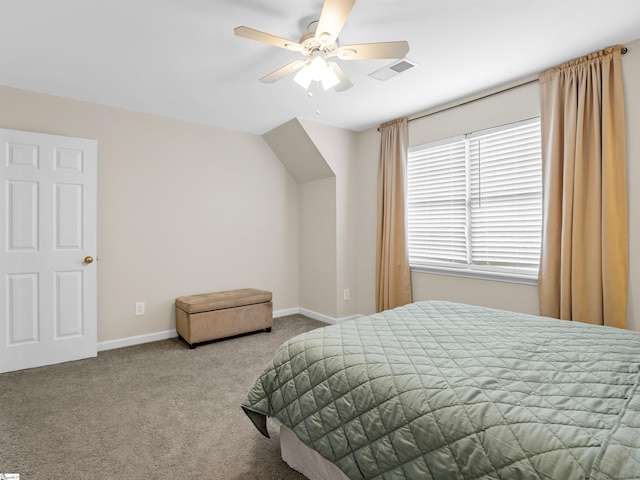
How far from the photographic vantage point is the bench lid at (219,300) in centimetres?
349

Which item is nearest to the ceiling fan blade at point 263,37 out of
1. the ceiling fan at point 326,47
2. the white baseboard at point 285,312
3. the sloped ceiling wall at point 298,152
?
the ceiling fan at point 326,47

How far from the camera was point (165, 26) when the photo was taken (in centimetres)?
211

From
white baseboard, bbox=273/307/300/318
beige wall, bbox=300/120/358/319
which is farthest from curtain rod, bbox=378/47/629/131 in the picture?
white baseboard, bbox=273/307/300/318

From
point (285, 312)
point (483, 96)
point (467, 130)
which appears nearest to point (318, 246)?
point (285, 312)

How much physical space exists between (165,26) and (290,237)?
3027 mm

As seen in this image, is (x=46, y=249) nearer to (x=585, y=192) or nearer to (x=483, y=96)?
(x=483, y=96)

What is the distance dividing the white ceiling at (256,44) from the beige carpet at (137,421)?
2418 mm

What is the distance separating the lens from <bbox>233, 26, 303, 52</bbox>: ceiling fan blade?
1.76 m

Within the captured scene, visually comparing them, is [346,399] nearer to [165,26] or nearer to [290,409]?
[290,409]

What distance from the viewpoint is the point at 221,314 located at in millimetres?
3621

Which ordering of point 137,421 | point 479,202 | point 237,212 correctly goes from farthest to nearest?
point 237,212, point 479,202, point 137,421

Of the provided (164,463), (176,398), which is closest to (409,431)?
(164,463)

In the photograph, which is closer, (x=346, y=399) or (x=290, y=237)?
(x=346, y=399)

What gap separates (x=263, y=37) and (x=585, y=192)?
2.47 meters
